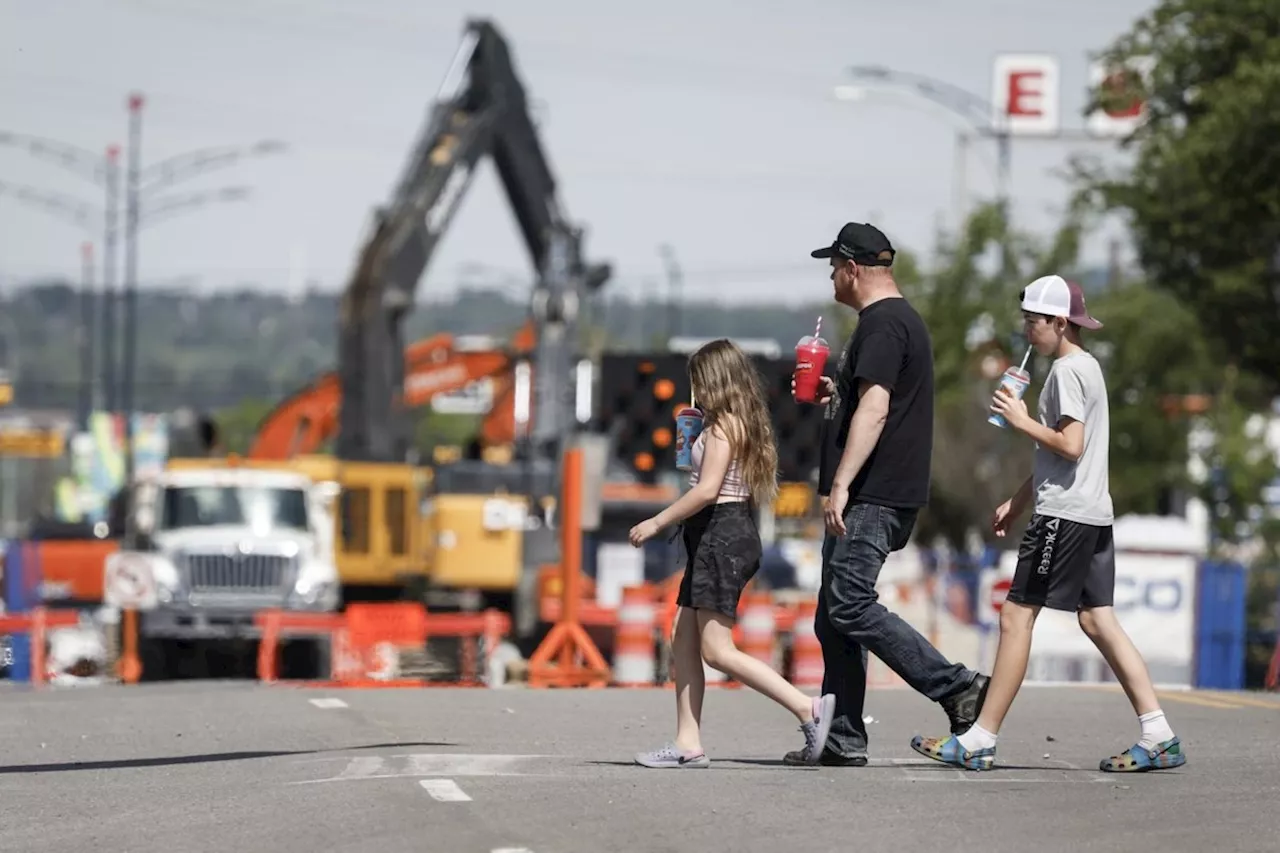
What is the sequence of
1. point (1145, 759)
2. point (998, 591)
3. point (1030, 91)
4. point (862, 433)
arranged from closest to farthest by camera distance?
1. point (862, 433)
2. point (1145, 759)
3. point (998, 591)
4. point (1030, 91)

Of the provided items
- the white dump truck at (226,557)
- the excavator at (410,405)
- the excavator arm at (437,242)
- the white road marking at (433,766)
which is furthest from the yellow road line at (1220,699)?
the excavator arm at (437,242)

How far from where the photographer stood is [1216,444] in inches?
2212

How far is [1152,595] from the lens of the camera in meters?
23.1

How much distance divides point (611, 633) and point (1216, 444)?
1266 inches

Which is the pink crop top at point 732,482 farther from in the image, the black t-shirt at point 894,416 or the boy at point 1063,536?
the boy at point 1063,536

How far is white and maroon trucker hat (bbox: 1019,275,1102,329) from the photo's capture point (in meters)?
9.84

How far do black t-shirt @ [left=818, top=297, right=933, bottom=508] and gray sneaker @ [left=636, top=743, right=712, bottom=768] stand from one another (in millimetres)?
1169

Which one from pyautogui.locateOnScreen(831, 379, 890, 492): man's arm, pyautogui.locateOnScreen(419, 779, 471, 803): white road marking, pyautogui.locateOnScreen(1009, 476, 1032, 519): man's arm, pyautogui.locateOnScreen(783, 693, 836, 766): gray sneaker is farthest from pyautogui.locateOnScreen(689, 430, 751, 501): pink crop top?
pyautogui.locateOnScreen(419, 779, 471, 803): white road marking

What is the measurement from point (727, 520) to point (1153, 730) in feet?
6.35

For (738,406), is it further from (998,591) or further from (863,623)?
(998,591)

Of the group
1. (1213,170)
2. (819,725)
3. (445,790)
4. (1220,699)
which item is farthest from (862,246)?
(1213,170)

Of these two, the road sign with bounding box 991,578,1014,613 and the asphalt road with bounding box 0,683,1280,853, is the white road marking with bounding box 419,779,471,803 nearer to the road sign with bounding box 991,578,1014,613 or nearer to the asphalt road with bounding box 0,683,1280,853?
the asphalt road with bounding box 0,683,1280,853

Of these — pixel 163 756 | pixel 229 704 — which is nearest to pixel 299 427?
pixel 229 704

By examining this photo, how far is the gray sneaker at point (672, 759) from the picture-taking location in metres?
9.84
